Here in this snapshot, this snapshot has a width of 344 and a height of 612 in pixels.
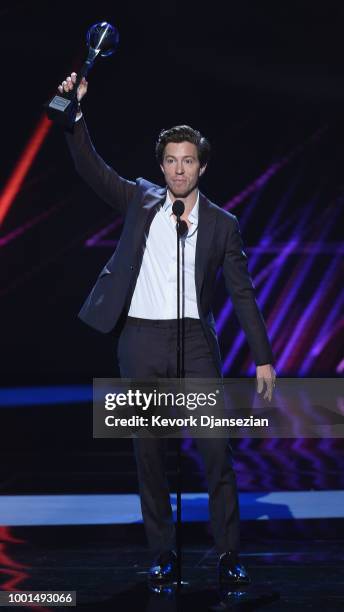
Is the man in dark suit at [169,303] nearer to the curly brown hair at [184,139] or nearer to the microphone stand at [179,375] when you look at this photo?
the curly brown hair at [184,139]

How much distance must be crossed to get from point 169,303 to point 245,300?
0.88ft

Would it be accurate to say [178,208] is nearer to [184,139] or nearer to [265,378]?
[184,139]

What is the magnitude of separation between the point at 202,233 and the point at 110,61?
7.43 metres

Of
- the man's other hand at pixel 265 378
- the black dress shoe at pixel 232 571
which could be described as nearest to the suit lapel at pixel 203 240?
the man's other hand at pixel 265 378

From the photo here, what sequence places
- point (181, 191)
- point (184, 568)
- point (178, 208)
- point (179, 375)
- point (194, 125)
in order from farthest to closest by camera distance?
point (194, 125), point (184, 568), point (181, 191), point (179, 375), point (178, 208)

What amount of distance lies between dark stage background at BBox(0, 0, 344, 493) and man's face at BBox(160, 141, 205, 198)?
6544 millimetres

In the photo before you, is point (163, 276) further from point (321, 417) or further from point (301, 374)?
point (301, 374)

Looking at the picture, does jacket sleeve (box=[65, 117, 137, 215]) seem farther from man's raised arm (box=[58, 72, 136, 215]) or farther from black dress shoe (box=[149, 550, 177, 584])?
black dress shoe (box=[149, 550, 177, 584])

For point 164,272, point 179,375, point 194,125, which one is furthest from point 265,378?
point 194,125

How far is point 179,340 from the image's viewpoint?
3111 mm

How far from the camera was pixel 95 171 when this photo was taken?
3.45 metres

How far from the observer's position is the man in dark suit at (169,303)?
332cm

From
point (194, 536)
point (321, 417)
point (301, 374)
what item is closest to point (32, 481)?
point (194, 536)

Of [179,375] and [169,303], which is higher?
[169,303]
